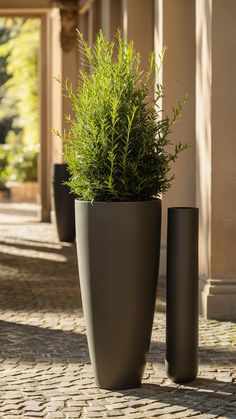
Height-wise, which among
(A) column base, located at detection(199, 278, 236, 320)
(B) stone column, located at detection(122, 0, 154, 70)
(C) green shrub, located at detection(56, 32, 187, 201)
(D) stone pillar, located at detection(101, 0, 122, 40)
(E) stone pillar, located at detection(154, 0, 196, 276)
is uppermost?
(D) stone pillar, located at detection(101, 0, 122, 40)

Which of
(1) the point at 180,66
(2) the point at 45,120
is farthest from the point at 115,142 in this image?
(2) the point at 45,120

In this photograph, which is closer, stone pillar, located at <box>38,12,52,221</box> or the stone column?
the stone column

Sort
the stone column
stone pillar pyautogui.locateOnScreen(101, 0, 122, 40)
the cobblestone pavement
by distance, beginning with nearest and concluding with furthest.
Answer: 1. the cobblestone pavement
2. the stone column
3. stone pillar pyautogui.locateOnScreen(101, 0, 122, 40)

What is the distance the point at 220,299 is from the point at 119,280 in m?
2.52

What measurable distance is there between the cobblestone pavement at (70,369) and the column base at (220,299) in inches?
6.3

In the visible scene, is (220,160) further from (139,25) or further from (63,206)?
(63,206)

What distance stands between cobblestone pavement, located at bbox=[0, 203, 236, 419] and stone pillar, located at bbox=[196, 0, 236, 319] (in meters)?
0.32

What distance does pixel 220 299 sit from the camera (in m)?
7.90

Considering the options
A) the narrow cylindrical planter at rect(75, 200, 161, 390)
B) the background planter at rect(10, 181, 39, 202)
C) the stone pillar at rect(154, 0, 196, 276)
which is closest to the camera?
the narrow cylindrical planter at rect(75, 200, 161, 390)

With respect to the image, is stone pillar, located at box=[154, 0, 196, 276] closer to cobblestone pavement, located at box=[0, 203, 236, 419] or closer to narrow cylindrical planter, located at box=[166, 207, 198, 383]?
cobblestone pavement, located at box=[0, 203, 236, 419]

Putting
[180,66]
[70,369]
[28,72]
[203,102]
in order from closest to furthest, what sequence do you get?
[70,369]
[203,102]
[180,66]
[28,72]

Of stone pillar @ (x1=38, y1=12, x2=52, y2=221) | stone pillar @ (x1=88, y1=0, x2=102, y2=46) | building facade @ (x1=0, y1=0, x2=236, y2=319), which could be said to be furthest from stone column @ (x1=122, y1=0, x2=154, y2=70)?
stone pillar @ (x1=38, y1=12, x2=52, y2=221)

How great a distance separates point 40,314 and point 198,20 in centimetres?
274

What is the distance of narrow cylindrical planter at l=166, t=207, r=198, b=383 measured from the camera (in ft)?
18.9
